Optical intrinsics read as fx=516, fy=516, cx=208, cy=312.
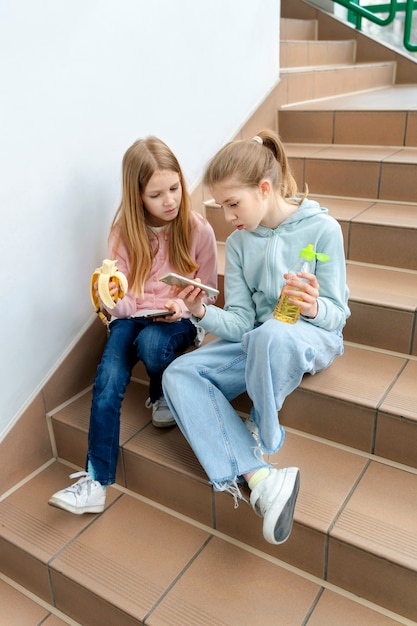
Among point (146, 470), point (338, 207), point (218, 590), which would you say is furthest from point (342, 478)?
point (338, 207)

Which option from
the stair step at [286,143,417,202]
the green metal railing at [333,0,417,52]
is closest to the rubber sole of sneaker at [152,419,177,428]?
the stair step at [286,143,417,202]

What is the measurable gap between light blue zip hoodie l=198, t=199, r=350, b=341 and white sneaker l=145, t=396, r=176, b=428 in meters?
0.34

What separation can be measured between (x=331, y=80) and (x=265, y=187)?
2051 millimetres

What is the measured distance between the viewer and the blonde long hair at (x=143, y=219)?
1.58m

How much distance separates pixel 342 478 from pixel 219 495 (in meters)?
0.34

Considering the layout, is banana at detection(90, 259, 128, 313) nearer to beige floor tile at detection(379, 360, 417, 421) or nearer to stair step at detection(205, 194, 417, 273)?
stair step at detection(205, 194, 417, 273)

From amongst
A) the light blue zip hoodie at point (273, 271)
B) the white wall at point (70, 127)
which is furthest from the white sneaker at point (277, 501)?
the white wall at point (70, 127)

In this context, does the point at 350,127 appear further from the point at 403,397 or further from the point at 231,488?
the point at 231,488

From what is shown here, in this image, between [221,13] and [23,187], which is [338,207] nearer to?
[221,13]

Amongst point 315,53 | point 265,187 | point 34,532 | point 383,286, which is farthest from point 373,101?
point 34,532

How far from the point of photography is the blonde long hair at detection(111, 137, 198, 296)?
1.58m

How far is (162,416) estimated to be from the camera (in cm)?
165

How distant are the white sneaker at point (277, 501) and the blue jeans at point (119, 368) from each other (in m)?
0.48

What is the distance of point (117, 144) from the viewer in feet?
5.90
